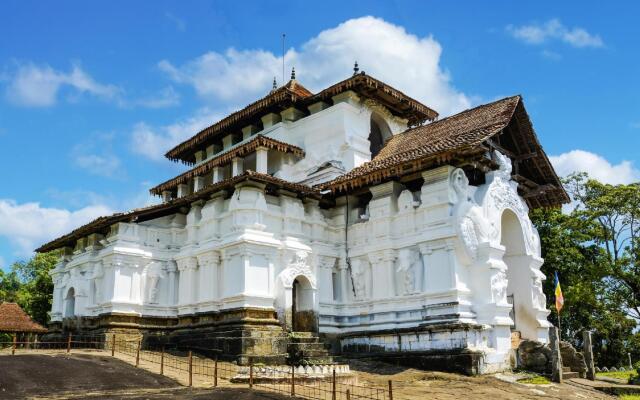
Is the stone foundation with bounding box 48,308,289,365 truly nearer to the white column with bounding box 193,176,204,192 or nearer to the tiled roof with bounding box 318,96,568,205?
the tiled roof with bounding box 318,96,568,205

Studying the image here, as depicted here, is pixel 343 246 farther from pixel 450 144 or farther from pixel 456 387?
pixel 456 387

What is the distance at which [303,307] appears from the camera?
19.5m

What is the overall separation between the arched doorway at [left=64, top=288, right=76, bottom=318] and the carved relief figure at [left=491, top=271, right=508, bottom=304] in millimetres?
16008

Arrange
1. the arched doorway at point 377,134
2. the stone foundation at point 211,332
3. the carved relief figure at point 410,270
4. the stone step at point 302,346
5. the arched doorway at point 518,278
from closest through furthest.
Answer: the stone foundation at point 211,332 < the stone step at point 302,346 < the carved relief figure at point 410,270 < the arched doorway at point 518,278 < the arched doorway at point 377,134

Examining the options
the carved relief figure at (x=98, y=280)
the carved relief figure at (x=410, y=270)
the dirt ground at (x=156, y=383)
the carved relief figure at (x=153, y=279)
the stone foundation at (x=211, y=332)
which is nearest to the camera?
the dirt ground at (x=156, y=383)

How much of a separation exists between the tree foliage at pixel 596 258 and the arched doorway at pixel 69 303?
865 inches

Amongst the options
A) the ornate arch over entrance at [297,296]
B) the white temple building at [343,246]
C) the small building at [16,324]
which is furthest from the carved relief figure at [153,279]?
the small building at [16,324]

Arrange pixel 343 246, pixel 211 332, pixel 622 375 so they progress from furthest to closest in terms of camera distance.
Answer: pixel 622 375
pixel 343 246
pixel 211 332

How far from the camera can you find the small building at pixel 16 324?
26.3m

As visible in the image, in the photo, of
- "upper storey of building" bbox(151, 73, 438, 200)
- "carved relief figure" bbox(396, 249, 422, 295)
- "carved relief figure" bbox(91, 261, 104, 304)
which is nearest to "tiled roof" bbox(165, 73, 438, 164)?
"upper storey of building" bbox(151, 73, 438, 200)

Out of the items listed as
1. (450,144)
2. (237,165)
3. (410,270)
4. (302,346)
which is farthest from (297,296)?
(450,144)

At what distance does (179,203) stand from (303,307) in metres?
5.89

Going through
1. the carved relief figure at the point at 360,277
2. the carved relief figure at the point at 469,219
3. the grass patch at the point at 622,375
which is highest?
the carved relief figure at the point at 469,219

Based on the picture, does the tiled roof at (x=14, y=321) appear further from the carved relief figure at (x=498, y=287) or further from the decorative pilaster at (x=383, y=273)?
the carved relief figure at (x=498, y=287)
